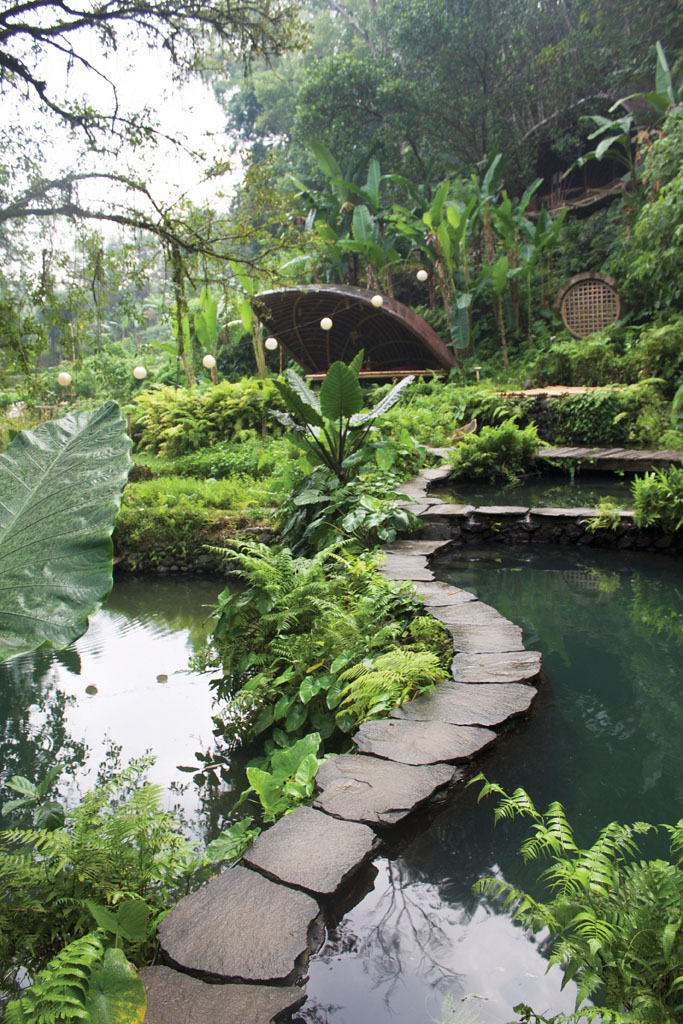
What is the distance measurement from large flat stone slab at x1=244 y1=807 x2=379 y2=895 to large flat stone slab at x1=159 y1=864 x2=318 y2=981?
0.05 metres

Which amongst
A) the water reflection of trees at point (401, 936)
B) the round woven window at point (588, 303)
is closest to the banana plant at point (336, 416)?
the water reflection of trees at point (401, 936)

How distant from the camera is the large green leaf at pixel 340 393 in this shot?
504 cm

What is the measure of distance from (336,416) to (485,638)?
257 cm

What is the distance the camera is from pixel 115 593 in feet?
20.4

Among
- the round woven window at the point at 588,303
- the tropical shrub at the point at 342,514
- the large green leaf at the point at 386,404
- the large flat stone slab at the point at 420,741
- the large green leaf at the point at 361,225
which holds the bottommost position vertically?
the large flat stone slab at the point at 420,741

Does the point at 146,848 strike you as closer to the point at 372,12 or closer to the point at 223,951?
the point at 223,951

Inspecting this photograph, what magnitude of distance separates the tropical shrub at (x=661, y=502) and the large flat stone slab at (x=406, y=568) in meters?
1.83

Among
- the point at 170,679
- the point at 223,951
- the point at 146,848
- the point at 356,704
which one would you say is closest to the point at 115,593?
the point at 170,679

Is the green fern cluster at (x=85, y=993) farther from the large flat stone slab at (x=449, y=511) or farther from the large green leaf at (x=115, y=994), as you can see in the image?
the large flat stone slab at (x=449, y=511)

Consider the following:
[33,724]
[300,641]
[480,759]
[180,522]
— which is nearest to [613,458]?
[180,522]

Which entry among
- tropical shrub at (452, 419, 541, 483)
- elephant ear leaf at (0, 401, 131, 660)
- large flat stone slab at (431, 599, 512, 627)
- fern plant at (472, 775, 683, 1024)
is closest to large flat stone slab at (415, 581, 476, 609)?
large flat stone slab at (431, 599, 512, 627)

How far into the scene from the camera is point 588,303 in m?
12.4

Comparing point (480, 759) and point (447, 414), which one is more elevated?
point (447, 414)

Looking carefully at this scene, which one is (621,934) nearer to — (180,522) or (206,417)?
(180,522)
